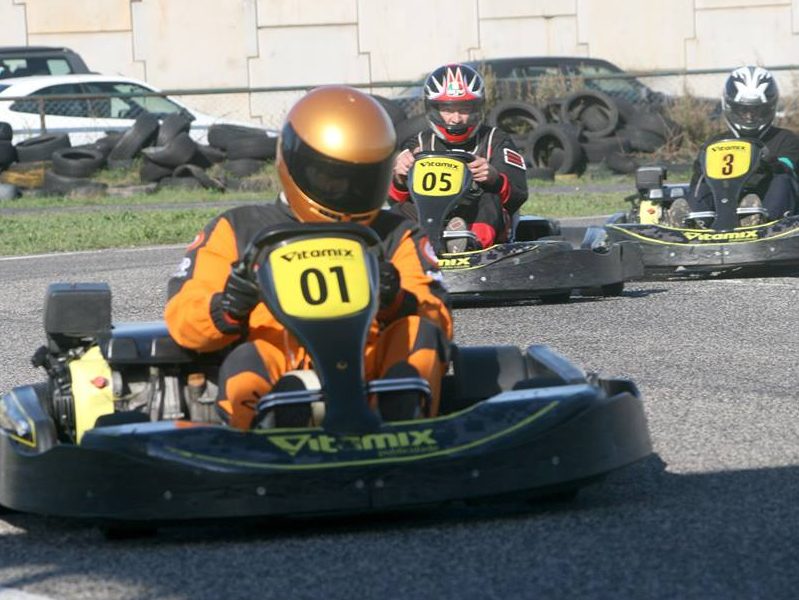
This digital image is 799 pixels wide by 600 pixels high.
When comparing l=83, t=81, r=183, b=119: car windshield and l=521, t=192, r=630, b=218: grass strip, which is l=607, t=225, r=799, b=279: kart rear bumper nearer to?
l=521, t=192, r=630, b=218: grass strip

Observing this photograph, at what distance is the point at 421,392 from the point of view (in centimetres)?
399

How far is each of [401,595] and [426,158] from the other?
5.28 m

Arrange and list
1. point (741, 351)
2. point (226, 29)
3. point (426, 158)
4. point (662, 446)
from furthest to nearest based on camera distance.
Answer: point (226, 29), point (426, 158), point (741, 351), point (662, 446)

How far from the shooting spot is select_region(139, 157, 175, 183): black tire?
Answer: 16.6 metres

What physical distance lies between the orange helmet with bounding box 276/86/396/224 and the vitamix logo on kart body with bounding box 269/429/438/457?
74 centimetres

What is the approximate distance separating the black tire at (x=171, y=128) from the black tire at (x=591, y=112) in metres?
3.85

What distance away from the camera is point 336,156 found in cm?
416

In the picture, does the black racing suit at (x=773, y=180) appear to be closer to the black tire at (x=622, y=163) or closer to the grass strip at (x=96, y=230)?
the grass strip at (x=96, y=230)

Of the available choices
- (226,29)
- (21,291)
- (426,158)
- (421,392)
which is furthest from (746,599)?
(226,29)

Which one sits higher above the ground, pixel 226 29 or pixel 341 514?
pixel 226 29

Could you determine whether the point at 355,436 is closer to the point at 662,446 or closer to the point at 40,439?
the point at 40,439

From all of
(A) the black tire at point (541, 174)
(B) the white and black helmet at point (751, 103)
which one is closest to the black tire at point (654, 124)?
(A) the black tire at point (541, 174)

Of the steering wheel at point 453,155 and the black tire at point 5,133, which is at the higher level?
the black tire at point 5,133

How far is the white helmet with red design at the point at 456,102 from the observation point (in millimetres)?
8500
